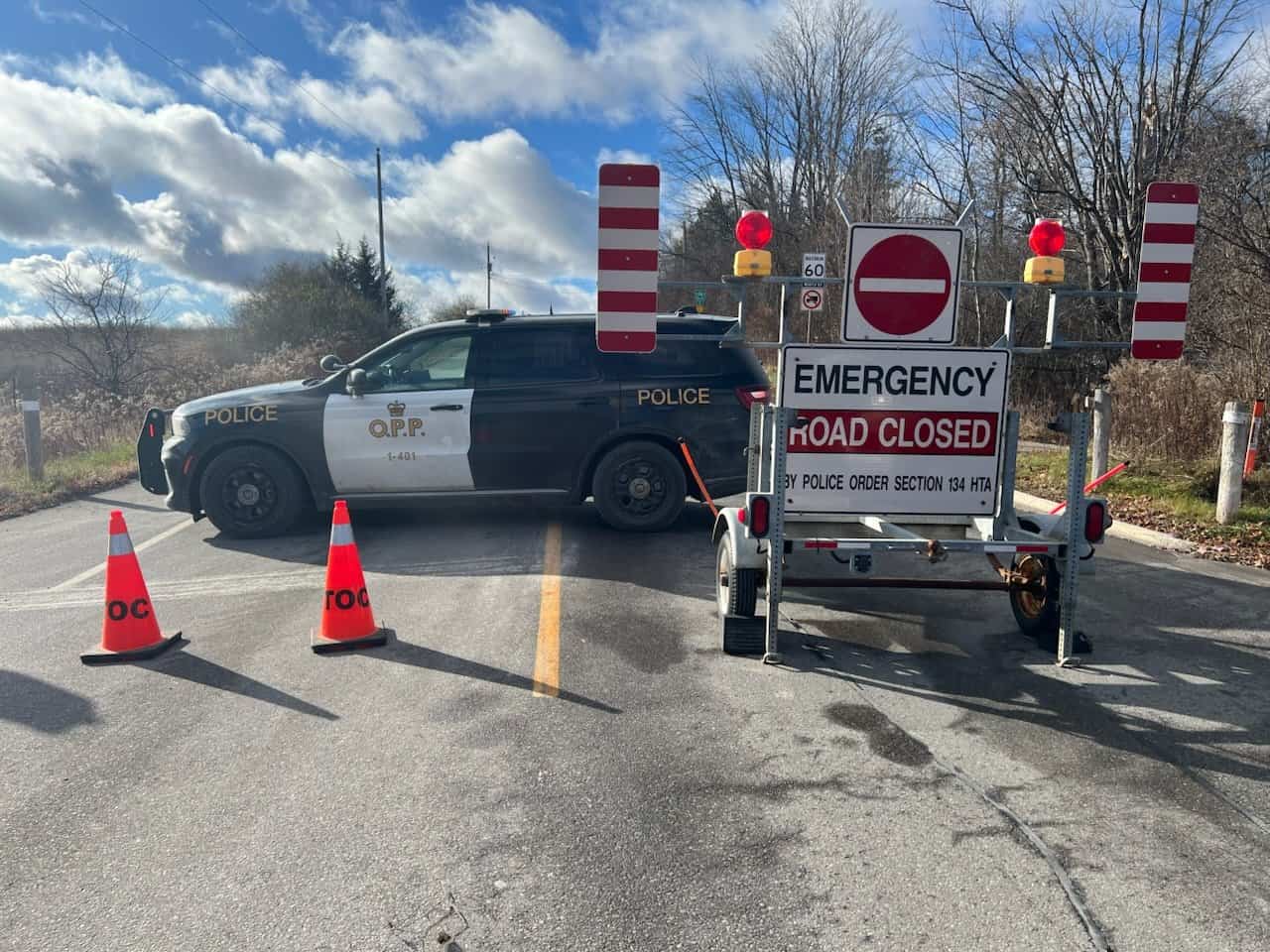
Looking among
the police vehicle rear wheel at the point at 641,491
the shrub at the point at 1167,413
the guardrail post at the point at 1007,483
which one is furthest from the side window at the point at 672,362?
the shrub at the point at 1167,413

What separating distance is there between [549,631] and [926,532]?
2.36 m

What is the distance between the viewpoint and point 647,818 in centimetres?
300

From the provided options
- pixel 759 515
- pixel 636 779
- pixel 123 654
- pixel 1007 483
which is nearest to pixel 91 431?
pixel 123 654

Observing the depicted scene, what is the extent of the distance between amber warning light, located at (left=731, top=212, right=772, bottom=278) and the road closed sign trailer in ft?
1.56

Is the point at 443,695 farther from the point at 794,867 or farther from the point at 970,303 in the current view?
the point at 970,303

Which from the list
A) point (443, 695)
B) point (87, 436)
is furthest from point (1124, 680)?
point (87, 436)

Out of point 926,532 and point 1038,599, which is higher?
point 926,532

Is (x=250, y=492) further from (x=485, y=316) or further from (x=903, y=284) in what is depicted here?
(x=903, y=284)

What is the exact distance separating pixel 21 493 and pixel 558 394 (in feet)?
23.7

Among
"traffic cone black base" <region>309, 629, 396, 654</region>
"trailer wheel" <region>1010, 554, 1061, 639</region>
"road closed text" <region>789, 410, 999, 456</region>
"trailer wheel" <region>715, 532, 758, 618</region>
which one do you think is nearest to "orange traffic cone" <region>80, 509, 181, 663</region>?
"traffic cone black base" <region>309, 629, 396, 654</region>

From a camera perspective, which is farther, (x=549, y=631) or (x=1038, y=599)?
(x=549, y=631)

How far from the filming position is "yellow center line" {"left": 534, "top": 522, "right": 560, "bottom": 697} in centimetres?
421

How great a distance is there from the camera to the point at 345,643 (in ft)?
15.5

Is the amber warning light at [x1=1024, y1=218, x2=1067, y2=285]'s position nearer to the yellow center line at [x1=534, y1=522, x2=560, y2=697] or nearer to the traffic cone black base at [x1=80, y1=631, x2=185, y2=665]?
the yellow center line at [x1=534, y1=522, x2=560, y2=697]
